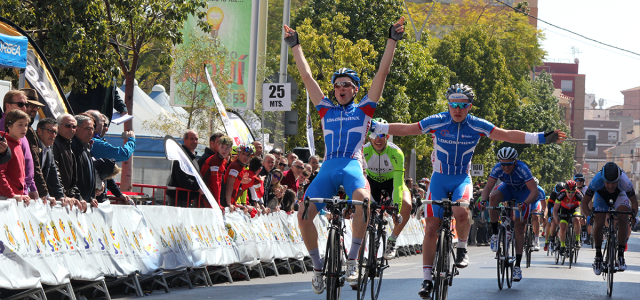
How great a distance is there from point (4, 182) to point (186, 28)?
71.6 feet

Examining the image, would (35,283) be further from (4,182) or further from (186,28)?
(186,28)

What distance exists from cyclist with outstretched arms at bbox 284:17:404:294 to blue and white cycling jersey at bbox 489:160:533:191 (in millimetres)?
5189

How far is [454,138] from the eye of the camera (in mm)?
9523

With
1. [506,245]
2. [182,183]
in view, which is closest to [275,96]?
[182,183]

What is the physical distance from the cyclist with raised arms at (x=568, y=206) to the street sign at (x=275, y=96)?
665cm

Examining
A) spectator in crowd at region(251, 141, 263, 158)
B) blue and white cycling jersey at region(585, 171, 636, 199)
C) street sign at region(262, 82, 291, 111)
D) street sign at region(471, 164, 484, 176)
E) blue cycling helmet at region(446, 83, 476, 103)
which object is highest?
street sign at region(262, 82, 291, 111)

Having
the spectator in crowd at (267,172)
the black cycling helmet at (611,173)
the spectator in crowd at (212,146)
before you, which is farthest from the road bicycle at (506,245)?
the spectator in crowd at (212,146)

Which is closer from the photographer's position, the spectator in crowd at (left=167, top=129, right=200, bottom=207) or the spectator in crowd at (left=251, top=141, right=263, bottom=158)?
the spectator in crowd at (left=167, top=129, right=200, bottom=207)

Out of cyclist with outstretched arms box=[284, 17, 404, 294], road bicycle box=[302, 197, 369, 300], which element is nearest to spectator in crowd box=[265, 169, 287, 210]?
cyclist with outstretched arms box=[284, 17, 404, 294]

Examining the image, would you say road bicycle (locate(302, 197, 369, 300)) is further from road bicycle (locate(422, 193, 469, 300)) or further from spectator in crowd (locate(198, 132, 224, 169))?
spectator in crowd (locate(198, 132, 224, 169))

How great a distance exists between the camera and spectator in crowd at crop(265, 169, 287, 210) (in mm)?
14664

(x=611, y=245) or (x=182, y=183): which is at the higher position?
(x=182, y=183)

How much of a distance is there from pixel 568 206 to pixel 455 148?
11.5 meters

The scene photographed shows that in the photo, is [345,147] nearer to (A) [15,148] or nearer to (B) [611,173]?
(A) [15,148]
